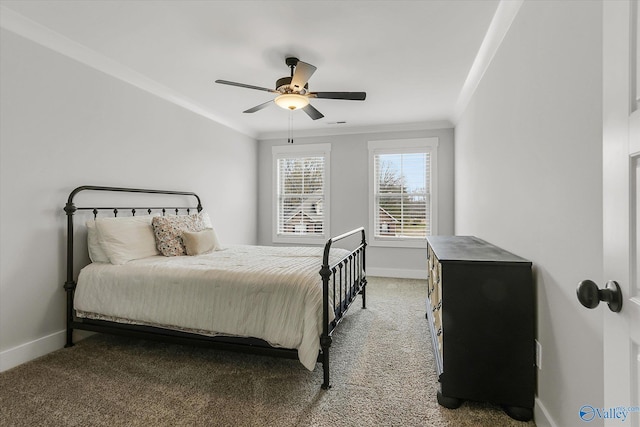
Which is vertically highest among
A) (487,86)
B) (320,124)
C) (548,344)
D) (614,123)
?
(320,124)

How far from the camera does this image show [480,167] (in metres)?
3.03

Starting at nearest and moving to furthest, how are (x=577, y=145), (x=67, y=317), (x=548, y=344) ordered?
(x=577, y=145) < (x=548, y=344) < (x=67, y=317)

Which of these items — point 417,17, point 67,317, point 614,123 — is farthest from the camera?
point 67,317

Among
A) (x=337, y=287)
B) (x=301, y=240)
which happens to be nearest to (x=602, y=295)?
(x=337, y=287)

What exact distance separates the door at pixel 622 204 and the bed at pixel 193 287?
55.3 inches

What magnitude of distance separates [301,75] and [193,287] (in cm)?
187

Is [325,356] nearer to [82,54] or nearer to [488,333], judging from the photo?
[488,333]

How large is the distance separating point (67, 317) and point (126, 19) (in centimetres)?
242

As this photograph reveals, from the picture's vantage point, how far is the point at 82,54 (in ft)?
9.02

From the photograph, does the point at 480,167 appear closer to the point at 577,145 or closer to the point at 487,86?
the point at 487,86

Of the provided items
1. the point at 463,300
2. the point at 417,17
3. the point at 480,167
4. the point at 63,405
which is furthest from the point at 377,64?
the point at 63,405

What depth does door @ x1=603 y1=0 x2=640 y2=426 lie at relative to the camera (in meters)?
0.68

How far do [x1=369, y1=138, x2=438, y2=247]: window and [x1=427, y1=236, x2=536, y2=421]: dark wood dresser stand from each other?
331 cm

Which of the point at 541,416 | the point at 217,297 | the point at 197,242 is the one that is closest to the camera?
the point at 541,416
